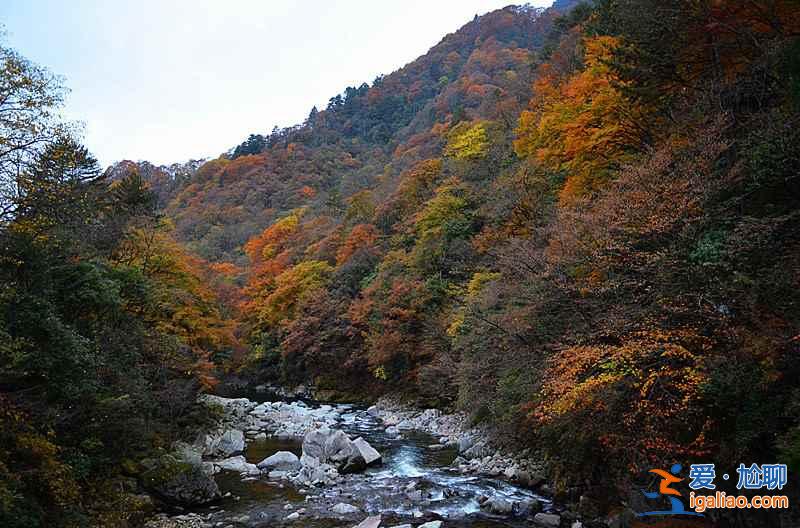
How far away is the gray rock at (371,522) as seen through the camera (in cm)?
918

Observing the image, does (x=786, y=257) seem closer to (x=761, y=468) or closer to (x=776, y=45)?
(x=761, y=468)

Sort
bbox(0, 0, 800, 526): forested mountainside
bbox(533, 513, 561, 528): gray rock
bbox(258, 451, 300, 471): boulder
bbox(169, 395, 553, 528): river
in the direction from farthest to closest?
bbox(258, 451, 300, 471): boulder → bbox(169, 395, 553, 528): river → bbox(533, 513, 561, 528): gray rock → bbox(0, 0, 800, 526): forested mountainside

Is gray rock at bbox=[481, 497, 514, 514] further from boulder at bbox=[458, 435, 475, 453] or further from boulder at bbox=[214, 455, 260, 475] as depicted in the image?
boulder at bbox=[214, 455, 260, 475]

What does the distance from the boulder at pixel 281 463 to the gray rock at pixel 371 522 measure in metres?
4.94

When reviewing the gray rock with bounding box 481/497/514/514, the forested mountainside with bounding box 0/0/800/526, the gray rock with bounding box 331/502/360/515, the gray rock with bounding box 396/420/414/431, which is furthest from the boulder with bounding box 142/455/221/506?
the gray rock with bounding box 396/420/414/431

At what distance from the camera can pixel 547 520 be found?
9.26 meters

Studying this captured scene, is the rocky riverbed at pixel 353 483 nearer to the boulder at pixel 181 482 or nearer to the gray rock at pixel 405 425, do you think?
the boulder at pixel 181 482

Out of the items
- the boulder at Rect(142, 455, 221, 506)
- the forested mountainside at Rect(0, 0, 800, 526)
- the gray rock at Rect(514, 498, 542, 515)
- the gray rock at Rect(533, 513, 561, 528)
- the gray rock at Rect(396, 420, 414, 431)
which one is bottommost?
the gray rock at Rect(396, 420, 414, 431)

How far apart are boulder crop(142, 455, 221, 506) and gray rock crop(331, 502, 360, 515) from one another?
2.87 metres

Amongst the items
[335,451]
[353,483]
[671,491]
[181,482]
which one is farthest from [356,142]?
[671,491]

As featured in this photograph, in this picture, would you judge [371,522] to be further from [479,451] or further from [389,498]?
[479,451]

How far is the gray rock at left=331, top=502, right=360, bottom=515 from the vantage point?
412 inches

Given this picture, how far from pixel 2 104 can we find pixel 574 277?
36.6 feet

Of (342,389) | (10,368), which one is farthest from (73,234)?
Answer: (342,389)
